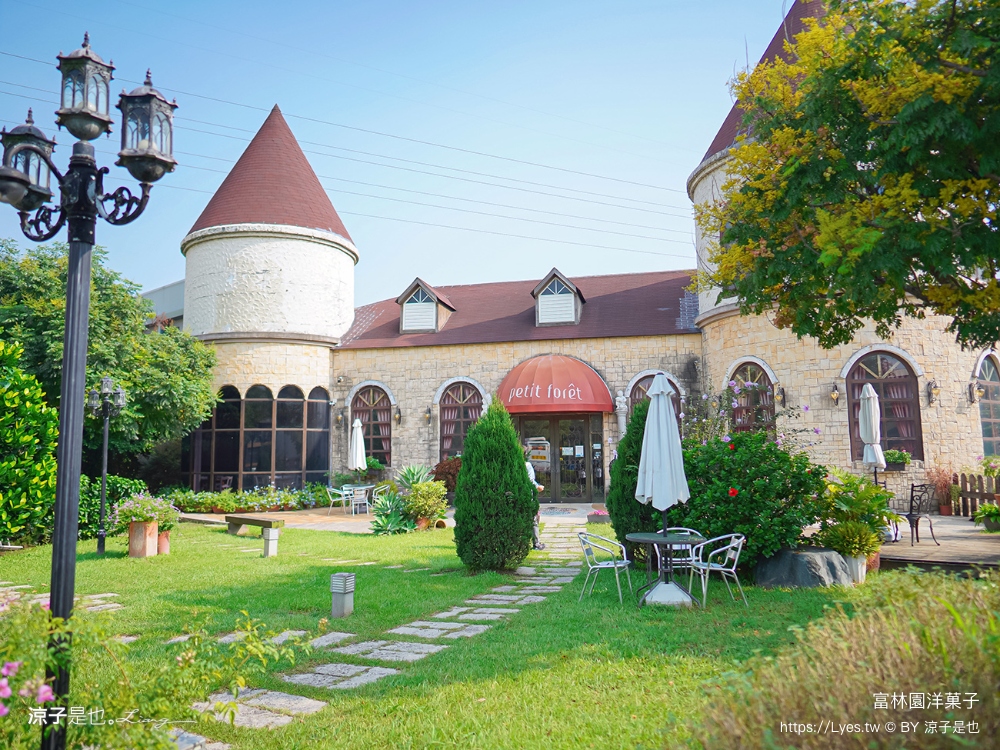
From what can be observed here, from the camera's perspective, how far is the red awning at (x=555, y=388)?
19.9 m

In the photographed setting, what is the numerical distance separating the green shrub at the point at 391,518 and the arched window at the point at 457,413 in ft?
20.6

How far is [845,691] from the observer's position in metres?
2.92

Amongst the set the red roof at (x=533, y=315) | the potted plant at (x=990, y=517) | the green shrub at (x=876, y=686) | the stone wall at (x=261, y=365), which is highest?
the red roof at (x=533, y=315)

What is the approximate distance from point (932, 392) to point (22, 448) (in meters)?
19.2

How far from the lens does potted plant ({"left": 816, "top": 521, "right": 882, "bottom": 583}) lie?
27.9 feet

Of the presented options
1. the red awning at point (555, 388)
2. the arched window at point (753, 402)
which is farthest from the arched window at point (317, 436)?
the arched window at point (753, 402)

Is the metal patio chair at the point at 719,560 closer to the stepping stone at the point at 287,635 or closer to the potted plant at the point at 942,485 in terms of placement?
the stepping stone at the point at 287,635

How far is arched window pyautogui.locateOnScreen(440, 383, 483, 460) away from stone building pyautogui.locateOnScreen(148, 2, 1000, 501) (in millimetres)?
49

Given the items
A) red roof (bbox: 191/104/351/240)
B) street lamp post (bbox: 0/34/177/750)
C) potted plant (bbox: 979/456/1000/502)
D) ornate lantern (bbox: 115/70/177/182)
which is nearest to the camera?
street lamp post (bbox: 0/34/177/750)

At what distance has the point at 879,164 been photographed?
6.38 m

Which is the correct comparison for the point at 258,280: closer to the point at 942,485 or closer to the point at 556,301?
the point at 556,301

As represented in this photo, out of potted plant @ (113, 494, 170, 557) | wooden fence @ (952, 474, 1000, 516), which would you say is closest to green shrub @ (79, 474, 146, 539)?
potted plant @ (113, 494, 170, 557)

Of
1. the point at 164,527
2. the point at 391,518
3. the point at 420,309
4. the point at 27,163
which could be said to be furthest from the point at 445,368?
the point at 27,163

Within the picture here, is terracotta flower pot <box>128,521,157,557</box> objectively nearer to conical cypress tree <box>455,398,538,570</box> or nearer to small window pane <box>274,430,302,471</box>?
conical cypress tree <box>455,398,538,570</box>
